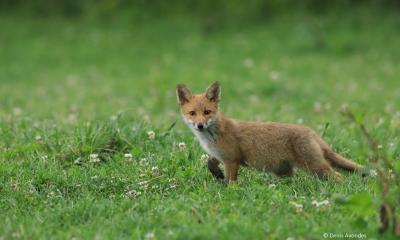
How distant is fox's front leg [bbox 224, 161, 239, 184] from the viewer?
6.56 m

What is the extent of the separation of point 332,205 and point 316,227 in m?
0.60

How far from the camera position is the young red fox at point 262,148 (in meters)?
6.62

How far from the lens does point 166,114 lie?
478 inches

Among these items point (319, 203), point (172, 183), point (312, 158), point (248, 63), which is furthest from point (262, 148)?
point (248, 63)

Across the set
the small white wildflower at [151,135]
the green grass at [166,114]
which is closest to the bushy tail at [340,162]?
the green grass at [166,114]

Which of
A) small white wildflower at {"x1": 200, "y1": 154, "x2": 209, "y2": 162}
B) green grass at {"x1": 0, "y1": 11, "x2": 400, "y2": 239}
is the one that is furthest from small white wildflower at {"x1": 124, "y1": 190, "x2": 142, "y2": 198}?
small white wildflower at {"x1": 200, "y1": 154, "x2": 209, "y2": 162}

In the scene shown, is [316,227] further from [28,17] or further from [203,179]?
[28,17]

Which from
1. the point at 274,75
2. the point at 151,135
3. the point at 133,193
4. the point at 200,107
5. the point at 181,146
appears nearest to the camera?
the point at 133,193

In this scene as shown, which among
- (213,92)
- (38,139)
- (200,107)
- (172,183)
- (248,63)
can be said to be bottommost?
(248,63)

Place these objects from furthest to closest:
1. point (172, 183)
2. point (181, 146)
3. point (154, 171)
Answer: point (181, 146) < point (154, 171) < point (172, 183)

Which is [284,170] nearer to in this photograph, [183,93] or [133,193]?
[183,93]

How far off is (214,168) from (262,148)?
0.50m

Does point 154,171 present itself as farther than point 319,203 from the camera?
Yes

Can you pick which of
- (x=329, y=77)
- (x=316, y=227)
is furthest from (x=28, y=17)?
(x=316, y=227)
